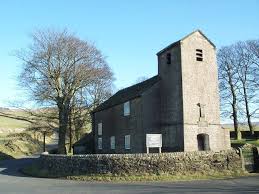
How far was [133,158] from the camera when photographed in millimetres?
30812

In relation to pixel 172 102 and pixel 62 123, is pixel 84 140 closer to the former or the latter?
pixel 62 123

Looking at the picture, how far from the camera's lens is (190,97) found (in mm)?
40500

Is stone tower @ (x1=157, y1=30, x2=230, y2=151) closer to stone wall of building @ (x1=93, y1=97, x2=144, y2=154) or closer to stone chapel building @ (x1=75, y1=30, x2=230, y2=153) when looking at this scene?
stone chapel building @ (x1=75, y1=30, x2=230, y2=153)

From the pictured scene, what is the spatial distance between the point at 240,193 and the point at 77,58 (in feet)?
116

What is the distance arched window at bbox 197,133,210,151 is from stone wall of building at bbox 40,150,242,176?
26.0ft

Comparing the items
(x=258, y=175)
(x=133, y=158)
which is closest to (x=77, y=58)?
(x=133, y=158)

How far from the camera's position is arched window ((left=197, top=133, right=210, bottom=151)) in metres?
40.9

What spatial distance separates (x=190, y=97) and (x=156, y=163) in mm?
11568

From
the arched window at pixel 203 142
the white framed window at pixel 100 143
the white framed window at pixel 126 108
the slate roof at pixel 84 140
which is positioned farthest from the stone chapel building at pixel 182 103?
the slate roof at pixel 84 140

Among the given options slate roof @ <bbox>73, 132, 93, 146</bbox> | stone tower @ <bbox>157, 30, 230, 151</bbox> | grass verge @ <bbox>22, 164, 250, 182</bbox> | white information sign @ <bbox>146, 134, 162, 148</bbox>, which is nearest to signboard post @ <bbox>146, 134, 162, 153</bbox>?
white information sign @ <bbox>146, 134, 162, 148</bbox>

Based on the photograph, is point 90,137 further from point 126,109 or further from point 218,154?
point 218,154

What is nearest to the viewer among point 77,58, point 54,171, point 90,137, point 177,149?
point 54,171

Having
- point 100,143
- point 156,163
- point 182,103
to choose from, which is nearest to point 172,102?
point 182,103

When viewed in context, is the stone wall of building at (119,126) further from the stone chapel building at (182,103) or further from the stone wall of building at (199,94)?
the stone wall of building at (199,94)
